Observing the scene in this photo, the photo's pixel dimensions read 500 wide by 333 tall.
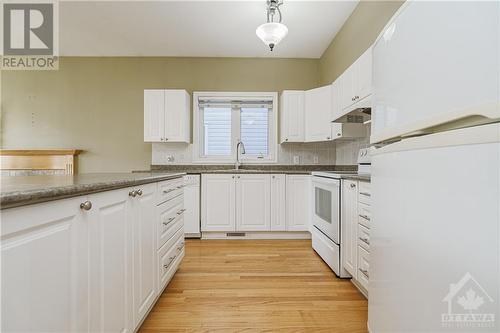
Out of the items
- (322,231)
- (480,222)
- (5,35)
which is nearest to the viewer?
(480,222)

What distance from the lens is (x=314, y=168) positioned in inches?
160

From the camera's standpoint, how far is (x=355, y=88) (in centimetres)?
239

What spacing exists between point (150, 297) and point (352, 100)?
2.30 m

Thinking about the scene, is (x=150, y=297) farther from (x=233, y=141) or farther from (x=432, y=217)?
(x=233, y=141)

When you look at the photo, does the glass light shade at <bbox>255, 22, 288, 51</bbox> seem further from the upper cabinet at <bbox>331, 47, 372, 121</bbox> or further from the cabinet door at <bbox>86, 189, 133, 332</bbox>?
the cabinet door at <bbox>86, 189, 133, 332</bbox>

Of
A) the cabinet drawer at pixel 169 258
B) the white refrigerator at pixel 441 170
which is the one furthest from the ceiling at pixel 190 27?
the cabinet drawer at pixel 169 258

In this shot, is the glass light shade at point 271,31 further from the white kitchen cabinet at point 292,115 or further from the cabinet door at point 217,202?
the cabinet door at point 217,202

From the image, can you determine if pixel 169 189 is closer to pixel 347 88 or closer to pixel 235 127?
pixel 347 88

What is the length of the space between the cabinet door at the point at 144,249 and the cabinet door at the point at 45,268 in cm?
45

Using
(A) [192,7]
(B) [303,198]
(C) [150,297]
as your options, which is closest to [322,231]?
(B) [303,198]

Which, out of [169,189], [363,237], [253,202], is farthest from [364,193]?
[253,202]

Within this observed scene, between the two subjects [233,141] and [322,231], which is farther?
[233,141]

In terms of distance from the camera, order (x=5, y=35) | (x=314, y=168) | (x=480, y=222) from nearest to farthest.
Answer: (x=480, y=222), (x=5, y=35), (x=314, y=168)

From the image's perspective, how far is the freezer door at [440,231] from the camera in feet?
1.74
